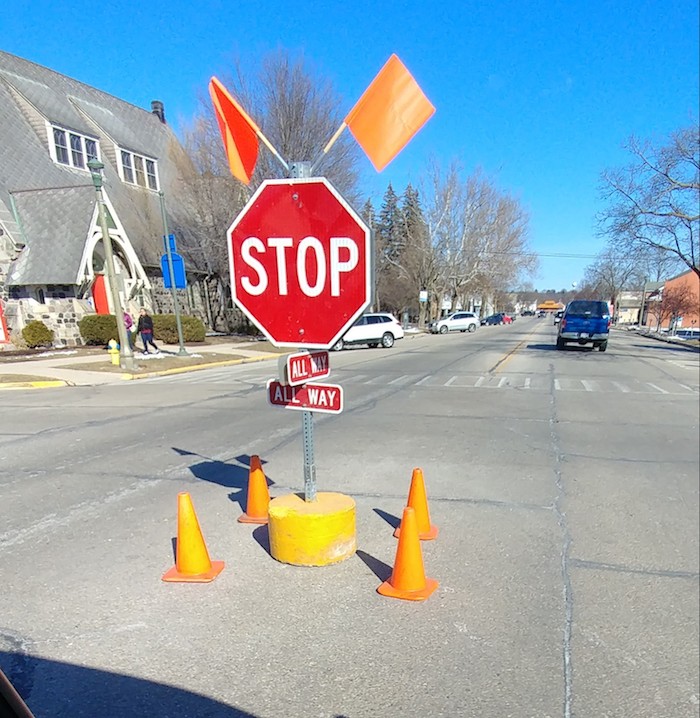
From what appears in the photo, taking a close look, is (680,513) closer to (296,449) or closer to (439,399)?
(296,449)

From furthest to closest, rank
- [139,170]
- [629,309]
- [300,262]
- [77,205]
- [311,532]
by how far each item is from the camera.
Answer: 1. [629,309]
2. [139,170]
3. [77,205]
4. [311,532]
5. [300,262]

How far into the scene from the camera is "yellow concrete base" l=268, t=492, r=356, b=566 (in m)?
3.08

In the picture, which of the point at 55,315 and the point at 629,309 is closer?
the point at 55,315

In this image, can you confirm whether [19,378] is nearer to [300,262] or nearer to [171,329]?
[171,329]

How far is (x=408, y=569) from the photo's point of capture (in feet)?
9.39

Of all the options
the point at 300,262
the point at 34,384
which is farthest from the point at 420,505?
the point at 34,384

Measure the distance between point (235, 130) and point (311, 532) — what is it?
2.79 meters

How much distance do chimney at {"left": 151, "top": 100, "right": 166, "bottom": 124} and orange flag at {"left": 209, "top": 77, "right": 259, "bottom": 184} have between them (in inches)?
1532

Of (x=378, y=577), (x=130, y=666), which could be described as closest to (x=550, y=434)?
(x=378, y=577)

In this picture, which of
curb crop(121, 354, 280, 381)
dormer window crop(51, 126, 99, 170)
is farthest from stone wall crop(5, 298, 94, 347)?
dormer window crop(51, 126, 99, 170)

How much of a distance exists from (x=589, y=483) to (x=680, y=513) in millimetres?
829

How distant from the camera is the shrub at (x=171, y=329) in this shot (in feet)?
71.1

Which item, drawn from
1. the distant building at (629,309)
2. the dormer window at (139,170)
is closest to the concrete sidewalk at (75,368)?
the dormer window at (139,170)

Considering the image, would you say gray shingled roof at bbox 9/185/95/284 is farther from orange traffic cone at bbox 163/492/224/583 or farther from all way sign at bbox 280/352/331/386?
all way sign at bbox 280/352/331/386
